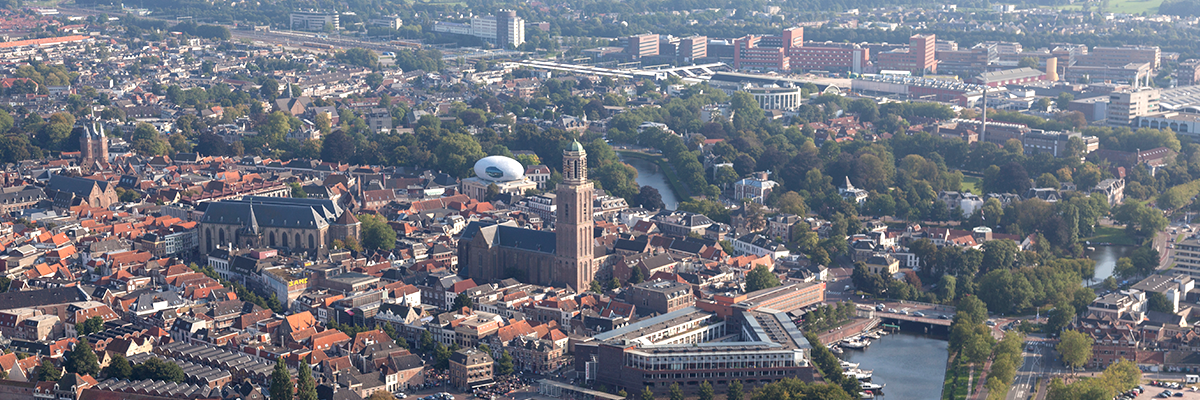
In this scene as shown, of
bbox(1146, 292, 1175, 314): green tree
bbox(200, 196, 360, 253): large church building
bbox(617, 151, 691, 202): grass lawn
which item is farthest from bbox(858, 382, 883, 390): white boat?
bbox(617, 151, 691, 202): grass lawn

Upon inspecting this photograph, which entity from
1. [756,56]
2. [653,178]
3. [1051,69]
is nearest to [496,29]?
[756,56]

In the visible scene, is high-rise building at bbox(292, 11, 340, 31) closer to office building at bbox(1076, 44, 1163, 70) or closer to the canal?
office building at bbox(1076, 44, 1163, 70)

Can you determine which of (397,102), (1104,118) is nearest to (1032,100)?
(1104,118)

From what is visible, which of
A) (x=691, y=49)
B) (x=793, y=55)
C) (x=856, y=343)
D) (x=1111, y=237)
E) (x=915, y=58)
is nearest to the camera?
(x=856, y=343)

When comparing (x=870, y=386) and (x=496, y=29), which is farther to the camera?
(x=496, y=29)

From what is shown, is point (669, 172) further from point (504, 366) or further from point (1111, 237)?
point (504, 366)

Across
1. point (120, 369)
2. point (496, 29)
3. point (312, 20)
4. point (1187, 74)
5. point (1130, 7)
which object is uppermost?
point (1130, 7)

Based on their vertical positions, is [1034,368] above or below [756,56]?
below
